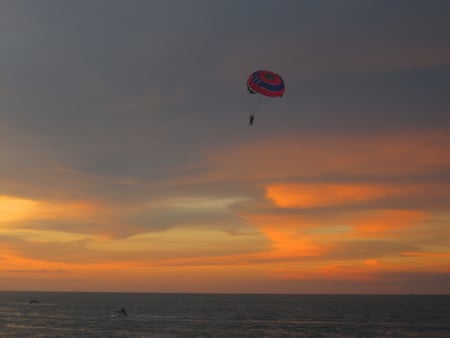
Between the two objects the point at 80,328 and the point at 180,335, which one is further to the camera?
the point at 80,328

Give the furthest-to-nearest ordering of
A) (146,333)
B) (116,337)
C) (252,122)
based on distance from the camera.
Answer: (146,333) < (116,337) < (252,122)

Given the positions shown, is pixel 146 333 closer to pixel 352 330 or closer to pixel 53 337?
pixel 53 337

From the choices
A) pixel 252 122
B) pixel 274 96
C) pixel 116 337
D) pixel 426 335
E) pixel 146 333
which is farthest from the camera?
pixel 426 335

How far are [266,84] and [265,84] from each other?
0.12 meters

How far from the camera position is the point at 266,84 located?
190ft

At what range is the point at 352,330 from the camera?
323 ft

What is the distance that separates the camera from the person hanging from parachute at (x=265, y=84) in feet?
188

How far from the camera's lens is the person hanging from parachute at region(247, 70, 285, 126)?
188 ft

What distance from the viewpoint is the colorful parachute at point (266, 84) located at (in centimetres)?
5728

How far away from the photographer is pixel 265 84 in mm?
58062

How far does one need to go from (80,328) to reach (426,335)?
214ft

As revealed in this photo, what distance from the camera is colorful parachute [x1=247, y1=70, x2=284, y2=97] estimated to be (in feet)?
188

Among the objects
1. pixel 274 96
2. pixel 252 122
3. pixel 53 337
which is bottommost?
pixel 53 337

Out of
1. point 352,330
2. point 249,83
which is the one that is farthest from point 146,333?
point 249,83
